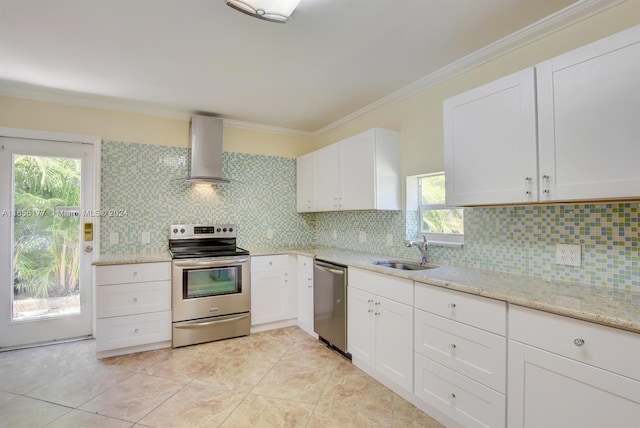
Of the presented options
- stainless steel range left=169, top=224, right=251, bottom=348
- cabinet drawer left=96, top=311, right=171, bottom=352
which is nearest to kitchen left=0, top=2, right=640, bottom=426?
stainless steel range left=169, top=224, right=251, bottom=348

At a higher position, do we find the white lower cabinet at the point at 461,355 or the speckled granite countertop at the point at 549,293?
the speckled granite countertop at the point at 549,293

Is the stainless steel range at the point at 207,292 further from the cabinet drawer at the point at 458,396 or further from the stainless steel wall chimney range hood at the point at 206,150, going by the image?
the cabinet drawer at the point at 458,396

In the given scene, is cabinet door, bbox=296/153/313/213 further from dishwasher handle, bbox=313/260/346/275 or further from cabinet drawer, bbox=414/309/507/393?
cabinet drawer, bbox=414/309/507/393

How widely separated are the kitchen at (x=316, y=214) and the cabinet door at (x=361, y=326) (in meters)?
0.65

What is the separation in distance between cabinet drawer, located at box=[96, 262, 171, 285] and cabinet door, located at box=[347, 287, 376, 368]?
1.81m

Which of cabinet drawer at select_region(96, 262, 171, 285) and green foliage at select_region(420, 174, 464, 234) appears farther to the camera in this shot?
cabinet drawer at select_region(96, 262, 171, 285)

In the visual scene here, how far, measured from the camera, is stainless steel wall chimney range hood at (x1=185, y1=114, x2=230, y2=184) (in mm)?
3533

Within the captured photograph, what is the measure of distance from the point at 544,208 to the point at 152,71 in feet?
9.96

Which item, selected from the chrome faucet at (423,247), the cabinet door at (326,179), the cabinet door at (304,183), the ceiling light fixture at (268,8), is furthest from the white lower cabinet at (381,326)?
the ceiling light fixture at (268,8)

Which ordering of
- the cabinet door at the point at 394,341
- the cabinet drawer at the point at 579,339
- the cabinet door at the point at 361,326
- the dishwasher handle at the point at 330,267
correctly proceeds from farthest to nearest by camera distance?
the dishwasher handle at the point at 330,267 < the cabinet door at the point at 361,326 < the cabinet door at the point at 394,341 < the cabinet drawer at the point at 579,339

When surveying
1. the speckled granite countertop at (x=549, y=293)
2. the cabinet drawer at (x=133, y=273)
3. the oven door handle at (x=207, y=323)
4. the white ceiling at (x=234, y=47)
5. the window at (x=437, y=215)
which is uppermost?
the white ceiling at (x=234, y=47)

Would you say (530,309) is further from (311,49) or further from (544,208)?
(311,49)

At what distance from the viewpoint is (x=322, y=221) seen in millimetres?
4344

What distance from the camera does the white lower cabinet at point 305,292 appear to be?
3.35m
